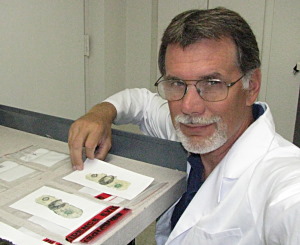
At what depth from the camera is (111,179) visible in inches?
35.3

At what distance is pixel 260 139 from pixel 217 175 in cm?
14

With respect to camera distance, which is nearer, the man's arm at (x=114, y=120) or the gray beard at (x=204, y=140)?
the gray beard at (x=204, y=140)

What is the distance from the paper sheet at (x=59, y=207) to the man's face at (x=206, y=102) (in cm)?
31

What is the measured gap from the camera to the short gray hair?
2.93 feet

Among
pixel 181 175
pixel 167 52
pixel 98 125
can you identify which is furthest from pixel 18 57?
pixel 181 175

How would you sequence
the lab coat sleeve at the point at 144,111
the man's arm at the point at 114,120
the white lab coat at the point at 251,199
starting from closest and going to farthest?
the white lab coat at the point at 251,199, the man's arm at the point at 114,120, the lab coat sleeve at the point at 144,111

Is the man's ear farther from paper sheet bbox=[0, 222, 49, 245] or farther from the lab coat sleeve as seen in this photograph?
paper sheet bbox=[0, 222, 49, 245]

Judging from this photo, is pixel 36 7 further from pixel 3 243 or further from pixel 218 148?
pixel 3 243

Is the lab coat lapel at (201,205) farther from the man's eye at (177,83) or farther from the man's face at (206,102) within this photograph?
the man's eye at (177,83)

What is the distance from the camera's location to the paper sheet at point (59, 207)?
717 mm

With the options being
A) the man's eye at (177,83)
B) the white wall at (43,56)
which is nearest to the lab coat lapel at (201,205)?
the man's eye at (177,83)

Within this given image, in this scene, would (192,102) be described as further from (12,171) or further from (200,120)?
(12,171)

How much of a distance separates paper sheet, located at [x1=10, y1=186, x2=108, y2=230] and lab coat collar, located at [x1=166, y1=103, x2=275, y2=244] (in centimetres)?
25

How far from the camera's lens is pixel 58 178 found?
2.95ft
